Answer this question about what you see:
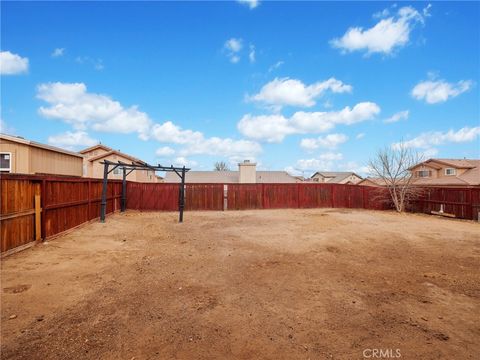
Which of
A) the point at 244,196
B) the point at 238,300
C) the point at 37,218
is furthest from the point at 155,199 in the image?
the point at 238,300

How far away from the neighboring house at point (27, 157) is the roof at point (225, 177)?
1015 inches

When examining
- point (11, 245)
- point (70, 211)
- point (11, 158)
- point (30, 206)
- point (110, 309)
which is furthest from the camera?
point (11, 158)

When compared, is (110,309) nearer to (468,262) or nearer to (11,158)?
(468,262)

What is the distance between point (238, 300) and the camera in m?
4.50

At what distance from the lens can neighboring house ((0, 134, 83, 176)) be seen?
43.1ft

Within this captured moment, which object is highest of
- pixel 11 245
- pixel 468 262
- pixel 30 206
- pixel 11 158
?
pixel 11 158

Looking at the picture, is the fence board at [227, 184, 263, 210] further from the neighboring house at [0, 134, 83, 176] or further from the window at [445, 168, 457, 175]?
the window at [445, 168, 457, 175]

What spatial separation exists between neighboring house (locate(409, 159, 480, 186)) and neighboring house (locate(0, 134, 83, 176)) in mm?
32041

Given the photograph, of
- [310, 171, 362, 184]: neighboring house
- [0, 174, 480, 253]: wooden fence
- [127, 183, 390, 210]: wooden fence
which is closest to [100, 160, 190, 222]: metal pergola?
[0, 174, 480, 253]: wooden fence

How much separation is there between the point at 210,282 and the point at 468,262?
20.6 ft

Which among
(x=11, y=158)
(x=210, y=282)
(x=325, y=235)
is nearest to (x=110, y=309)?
(x=210, y=282)

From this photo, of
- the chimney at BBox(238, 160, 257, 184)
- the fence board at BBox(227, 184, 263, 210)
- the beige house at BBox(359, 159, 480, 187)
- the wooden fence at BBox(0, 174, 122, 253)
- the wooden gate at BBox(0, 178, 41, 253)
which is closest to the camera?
the wooden gate at BBox(0, 178, 41, 253)

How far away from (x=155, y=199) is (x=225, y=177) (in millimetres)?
25176

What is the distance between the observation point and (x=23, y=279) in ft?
16.9
